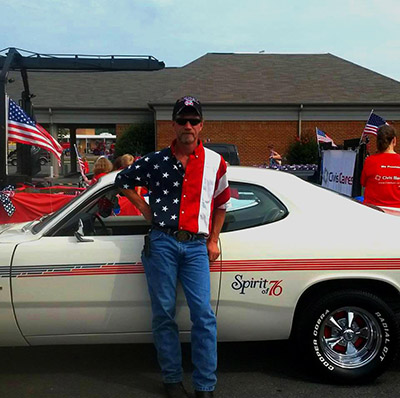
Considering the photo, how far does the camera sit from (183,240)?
9.86 feet

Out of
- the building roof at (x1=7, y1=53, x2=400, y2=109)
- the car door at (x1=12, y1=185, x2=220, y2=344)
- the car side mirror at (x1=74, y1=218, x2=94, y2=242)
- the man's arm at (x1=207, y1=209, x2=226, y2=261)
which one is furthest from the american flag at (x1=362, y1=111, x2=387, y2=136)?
the building roof at (x1=7, y1=53, x2=400, y2=109)

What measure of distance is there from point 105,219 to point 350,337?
2041 mm

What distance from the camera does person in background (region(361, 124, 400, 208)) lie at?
189 inches

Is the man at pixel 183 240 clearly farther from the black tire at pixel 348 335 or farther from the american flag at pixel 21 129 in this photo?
the american flag at pixel 21 129

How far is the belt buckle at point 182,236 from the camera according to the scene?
300cm

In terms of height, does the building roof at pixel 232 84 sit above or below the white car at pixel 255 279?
above

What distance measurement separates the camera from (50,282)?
10.6 ft

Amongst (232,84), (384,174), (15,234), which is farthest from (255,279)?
(232,84)

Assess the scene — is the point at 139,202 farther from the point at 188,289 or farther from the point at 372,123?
the point at 372,123

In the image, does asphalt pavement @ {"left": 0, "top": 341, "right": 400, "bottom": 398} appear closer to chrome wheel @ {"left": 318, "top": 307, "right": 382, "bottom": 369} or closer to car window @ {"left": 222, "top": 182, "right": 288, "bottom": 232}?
chrome wheel @ {"left": 318, "top": 307, "right": 382, "bottom": 369}

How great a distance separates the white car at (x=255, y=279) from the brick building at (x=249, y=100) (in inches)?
707

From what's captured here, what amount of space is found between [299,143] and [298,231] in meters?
18.6

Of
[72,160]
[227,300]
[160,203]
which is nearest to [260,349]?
[227,300]

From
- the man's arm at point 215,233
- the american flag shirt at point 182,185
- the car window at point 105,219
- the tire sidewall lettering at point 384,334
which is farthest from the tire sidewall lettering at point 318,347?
the car window at point 105,219
